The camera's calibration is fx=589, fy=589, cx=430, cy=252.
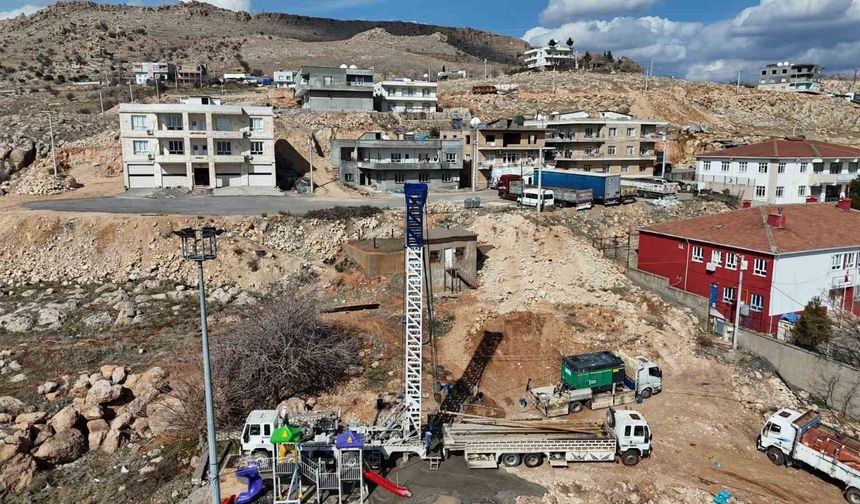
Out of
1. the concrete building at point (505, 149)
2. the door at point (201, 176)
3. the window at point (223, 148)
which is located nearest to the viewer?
the window at point (223, 148)

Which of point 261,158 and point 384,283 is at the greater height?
point 261,158

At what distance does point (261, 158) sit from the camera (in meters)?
55.1

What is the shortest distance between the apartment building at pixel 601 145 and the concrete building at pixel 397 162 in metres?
12.2

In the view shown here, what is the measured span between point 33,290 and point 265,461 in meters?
25.5

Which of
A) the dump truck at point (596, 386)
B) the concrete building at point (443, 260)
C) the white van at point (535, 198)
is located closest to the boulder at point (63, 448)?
the dump truck at point (596, 386)

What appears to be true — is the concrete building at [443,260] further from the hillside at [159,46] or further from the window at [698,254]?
the hillside at [159,46]

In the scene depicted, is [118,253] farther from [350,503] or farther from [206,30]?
[206,30]

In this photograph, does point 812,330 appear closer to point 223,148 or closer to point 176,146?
point 223,148

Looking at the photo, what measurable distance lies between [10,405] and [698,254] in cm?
3264

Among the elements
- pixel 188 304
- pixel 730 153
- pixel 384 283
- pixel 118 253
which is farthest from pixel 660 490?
pixel 730 153

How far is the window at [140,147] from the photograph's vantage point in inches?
2058

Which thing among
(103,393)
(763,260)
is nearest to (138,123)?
(103,393)

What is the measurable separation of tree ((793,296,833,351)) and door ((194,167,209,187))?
47.3 meters

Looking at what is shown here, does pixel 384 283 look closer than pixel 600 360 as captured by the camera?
No
